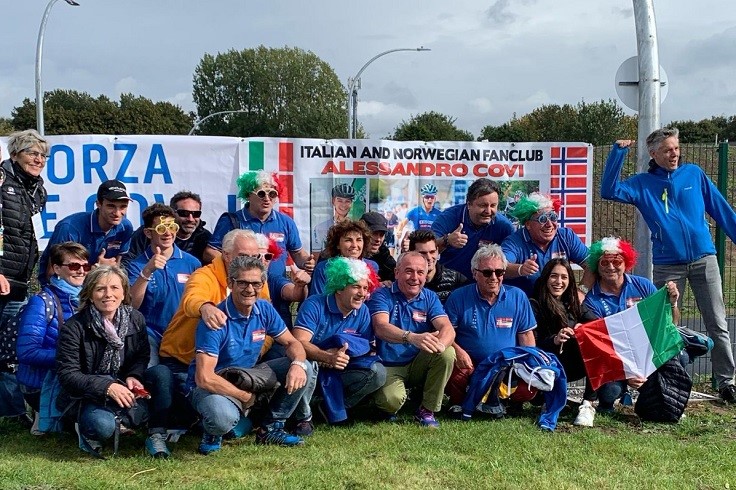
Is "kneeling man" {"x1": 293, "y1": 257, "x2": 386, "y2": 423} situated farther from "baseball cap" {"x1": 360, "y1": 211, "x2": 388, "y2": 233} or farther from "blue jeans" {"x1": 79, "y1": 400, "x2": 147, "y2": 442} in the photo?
"blue jeans" {"x1": 79, "y1": 400, "x2": 147, "y2": 442}

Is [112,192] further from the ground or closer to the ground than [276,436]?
further from the ground

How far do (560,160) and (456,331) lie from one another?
2864 mm

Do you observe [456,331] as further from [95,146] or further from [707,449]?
[95,146]

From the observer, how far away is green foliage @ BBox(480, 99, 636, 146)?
3654cm

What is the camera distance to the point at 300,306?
18.1 ft

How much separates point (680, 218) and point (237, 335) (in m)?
3.73

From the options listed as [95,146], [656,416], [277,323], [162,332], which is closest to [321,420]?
[277,323]

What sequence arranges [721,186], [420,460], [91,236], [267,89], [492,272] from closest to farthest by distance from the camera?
1. [420,460]
2. [492,272]
3. [91,236]
4. [721,186]
5. [267,89]

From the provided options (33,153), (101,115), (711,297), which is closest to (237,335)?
(33,153)

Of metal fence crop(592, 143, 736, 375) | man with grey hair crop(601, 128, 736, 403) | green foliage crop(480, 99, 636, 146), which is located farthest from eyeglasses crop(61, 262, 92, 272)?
green foliage crop(480, 99, 636, 146)

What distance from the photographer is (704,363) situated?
8.03 meters

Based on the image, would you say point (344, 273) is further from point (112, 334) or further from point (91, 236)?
point (91, 236)

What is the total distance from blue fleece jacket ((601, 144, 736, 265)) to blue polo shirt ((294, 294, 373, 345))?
239 centimetres

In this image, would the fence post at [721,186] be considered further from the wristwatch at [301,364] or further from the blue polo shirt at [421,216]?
the wristwatch at [301,364]
